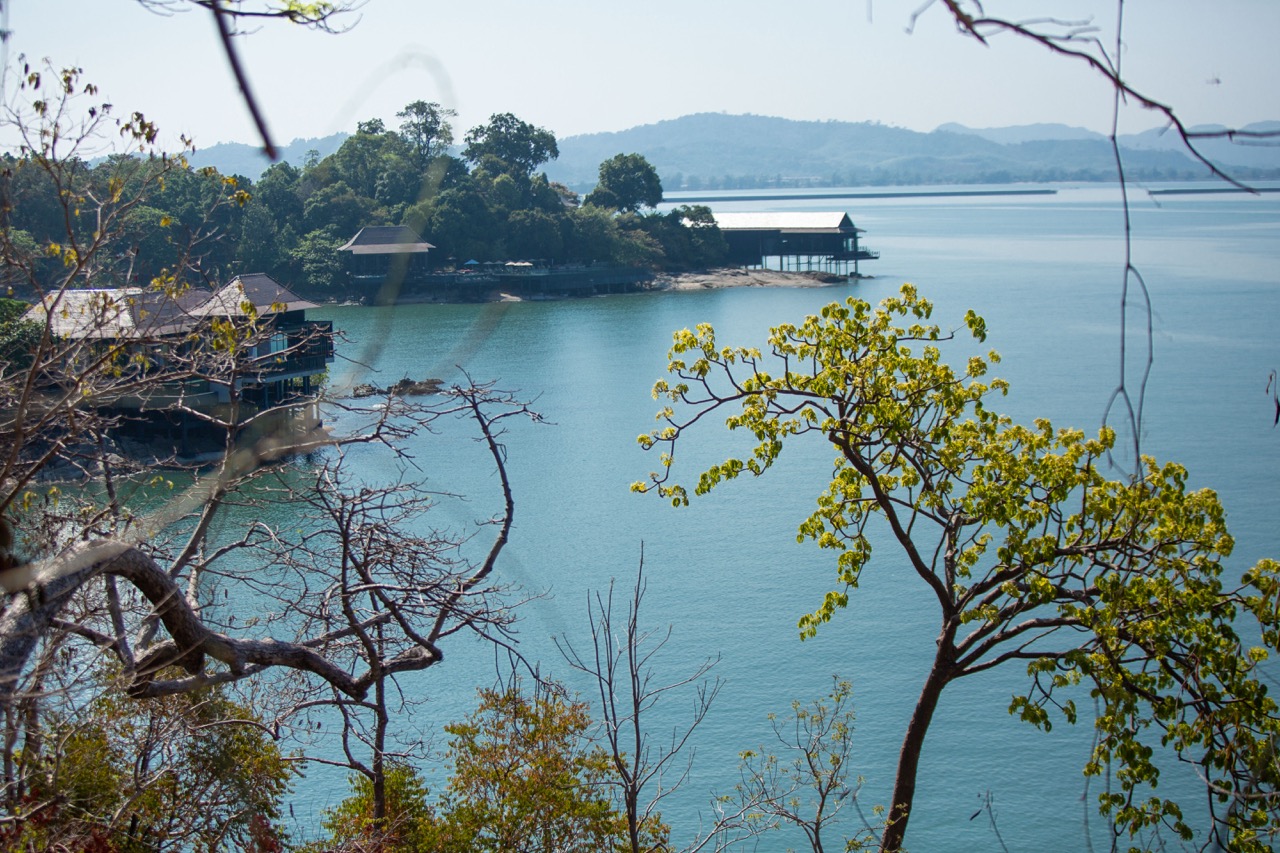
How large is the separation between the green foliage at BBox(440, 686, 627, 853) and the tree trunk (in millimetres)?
1646

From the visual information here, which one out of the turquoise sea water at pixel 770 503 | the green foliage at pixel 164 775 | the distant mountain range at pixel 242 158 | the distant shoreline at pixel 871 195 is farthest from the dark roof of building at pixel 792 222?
the distant shoreline at pixel 871 195

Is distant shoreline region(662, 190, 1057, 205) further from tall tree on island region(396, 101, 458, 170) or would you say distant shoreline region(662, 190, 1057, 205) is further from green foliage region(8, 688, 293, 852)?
green foliage region(8, 688, 293, 852)

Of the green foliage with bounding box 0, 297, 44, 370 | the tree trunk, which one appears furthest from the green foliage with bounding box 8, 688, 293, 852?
the green foliage with bounding box 0, 297, 44, 370

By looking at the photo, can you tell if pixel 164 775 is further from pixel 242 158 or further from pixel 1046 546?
pixel 242 158

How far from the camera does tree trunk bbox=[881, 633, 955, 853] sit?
6.75 meters

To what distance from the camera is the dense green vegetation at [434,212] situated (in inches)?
1533

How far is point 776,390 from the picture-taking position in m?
6.95

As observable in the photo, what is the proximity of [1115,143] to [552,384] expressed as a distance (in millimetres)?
32529

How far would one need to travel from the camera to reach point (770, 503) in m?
22.3

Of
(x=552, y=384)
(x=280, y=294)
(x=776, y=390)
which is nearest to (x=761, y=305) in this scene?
(x=552, y=384)

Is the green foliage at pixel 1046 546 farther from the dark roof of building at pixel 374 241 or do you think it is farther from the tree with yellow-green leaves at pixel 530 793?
the dark roof of building at pixel 374 241

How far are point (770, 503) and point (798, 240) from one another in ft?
132

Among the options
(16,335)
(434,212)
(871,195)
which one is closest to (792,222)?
(434,212)

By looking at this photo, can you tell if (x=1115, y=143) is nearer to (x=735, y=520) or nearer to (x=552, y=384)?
(x=735, y=520)
